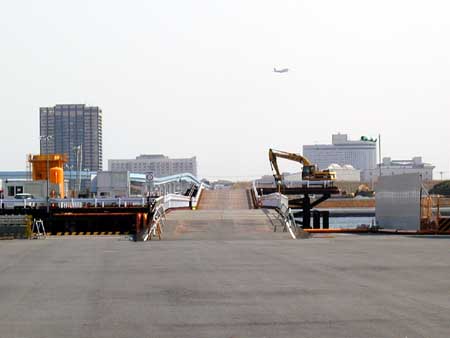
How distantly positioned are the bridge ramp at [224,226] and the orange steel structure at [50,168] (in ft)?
110

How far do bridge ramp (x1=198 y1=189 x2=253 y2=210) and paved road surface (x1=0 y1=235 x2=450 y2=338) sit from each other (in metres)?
29.1

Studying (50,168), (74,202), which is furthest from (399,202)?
(50,168)

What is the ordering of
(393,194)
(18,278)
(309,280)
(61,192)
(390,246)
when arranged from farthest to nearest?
(61,192)
(393,194)
(390,246)
(18,278)
(309,280)

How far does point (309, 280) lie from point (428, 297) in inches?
127

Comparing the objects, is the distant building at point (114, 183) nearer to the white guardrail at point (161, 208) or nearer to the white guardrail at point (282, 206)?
the white guardrail at point (161, 208)

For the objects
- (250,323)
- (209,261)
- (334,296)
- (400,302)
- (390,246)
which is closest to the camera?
(250,323)

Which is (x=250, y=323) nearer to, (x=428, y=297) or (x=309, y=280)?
(x=428, y=297)

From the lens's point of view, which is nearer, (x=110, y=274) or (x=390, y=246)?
(x=110, y=274)

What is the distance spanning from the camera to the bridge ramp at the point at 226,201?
2112 inches

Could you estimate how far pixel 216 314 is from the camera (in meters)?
11.6

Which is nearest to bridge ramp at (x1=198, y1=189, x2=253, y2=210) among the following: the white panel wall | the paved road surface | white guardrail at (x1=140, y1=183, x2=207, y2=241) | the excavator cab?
white guardrail at (x1=140, y1=183, x2=207, y2=241)

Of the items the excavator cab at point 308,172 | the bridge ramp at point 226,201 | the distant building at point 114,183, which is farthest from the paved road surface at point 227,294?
the excavator cab at point 308,172

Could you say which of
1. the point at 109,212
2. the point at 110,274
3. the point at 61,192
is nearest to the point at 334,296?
the point at 110,274

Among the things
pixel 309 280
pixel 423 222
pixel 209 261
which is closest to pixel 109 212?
pixel 423 222
